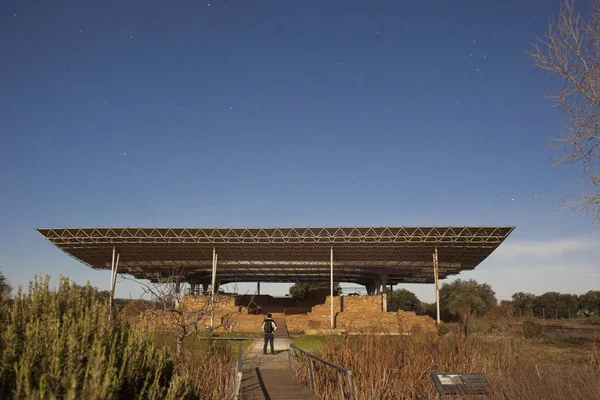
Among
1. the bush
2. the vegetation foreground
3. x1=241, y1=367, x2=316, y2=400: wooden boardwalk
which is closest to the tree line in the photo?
the bush

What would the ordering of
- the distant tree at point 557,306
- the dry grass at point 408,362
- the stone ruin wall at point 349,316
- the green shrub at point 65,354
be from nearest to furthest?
the green shrub at point 65,354 < the dry grass at point 408,362 < the stone ruin wall at point 349,316 < the distant tree at point 557,306

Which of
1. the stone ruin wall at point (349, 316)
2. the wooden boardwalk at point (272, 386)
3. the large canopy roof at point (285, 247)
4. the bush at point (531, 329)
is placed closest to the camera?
the wooden boardwalk at point (272, 386)

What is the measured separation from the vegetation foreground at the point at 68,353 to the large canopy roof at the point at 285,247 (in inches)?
965

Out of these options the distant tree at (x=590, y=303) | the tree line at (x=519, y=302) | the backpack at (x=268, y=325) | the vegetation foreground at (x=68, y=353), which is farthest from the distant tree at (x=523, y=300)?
the vegetation foreground at (x=68, y=353)

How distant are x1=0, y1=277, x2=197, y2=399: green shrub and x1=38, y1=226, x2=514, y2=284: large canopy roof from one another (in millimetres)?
24814

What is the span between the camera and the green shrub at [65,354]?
3.83 metres

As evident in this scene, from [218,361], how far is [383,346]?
374cm

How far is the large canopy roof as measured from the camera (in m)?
30.7

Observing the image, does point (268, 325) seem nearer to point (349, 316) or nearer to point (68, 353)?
point (68, 353)

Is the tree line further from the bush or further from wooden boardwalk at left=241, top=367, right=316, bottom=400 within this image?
wooden boardwalk at left=241, top=367, right=316, bottom=400

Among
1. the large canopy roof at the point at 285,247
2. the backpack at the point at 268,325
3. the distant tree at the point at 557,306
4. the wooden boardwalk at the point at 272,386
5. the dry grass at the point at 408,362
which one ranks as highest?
the large canopy roof at the point at 285,247

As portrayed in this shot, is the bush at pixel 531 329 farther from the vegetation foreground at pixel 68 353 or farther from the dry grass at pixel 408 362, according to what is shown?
the vegetation foreground at pixel 68 353

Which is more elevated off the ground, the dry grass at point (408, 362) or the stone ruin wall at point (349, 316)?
the stone ruin wall at point (349, 316)

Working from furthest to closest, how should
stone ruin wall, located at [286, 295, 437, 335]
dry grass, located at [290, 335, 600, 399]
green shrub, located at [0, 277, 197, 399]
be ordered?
stone ruin wall, located at [286, 295, 437, 335]
dry grass, located at [290, 335, 600, 399]
green shrub, located at [0, 277, 197, 399]
